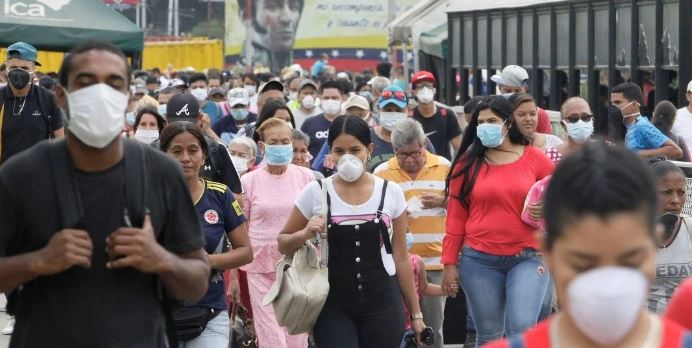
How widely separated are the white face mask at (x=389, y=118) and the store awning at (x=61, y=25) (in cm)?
777

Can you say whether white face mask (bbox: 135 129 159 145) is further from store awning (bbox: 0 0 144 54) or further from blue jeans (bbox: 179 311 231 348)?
store awning (bbox: 0 0 144 54)

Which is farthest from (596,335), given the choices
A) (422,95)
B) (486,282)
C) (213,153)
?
(422,95)

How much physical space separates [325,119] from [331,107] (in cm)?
172

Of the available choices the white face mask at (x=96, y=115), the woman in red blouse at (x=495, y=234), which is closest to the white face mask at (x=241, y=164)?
the woman in red blouse at (x=495, y=234)

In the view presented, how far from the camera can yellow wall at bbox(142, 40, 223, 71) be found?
2057 inches

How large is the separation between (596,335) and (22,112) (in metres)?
10.0

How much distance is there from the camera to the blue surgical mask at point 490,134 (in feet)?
28.4

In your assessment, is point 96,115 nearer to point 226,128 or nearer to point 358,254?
point 358,254

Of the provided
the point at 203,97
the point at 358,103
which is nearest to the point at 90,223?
the point at 358,103

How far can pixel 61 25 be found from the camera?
19.7 meters

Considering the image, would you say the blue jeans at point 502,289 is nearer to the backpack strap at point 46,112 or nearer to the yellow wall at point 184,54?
the backpack strap at point 46,112

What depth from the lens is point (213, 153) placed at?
9016 mm

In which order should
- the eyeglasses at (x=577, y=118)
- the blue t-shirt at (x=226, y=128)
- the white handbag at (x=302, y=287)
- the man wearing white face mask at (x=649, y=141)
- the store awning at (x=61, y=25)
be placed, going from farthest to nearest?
the store awning at (x=61, y=25), the blue t-shirt at (x=226, y=128), the man wearing white face mask at (x=649, y=141), the eyeglasses at (x=577, y=118), the white handbag at (x=302, y=287)

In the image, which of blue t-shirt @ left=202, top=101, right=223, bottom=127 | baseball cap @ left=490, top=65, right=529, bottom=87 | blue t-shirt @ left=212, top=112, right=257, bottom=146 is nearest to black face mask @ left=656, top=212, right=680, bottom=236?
baseball cap @ left=490, top=65, right=529, bottom=87
